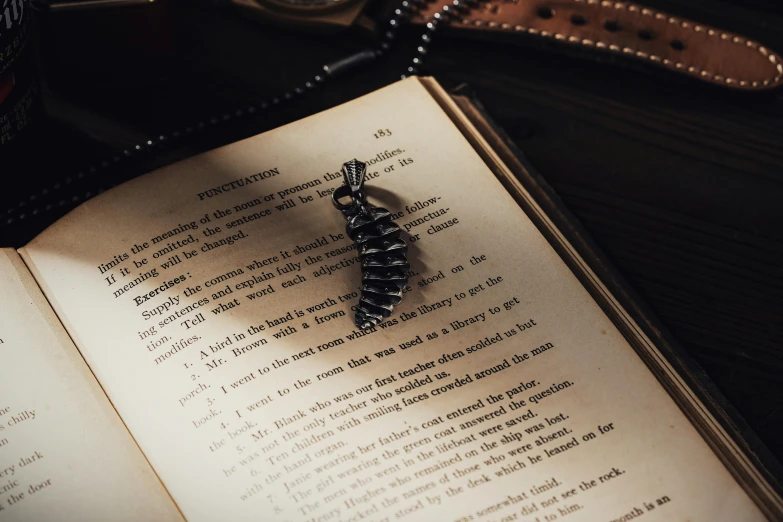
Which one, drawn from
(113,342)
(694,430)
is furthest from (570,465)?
(113,342)

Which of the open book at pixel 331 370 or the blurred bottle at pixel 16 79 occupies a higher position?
the blurred bottle at pixel 16 79

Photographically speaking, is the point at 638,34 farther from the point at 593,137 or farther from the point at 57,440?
the point at 57,440

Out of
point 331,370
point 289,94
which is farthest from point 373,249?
point 289,94

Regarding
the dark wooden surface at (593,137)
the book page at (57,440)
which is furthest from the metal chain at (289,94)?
the book page at (57,440)

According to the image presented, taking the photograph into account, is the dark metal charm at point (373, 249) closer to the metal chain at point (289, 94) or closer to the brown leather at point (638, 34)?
the metal chain at point (289, 94)

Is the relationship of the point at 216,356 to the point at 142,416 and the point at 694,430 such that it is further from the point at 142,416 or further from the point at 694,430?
the point at 694,430

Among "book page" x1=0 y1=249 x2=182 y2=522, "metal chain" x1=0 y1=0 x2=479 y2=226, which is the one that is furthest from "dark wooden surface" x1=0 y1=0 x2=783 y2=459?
"book page" x1=0 y1=249 x2=182 y2=522
